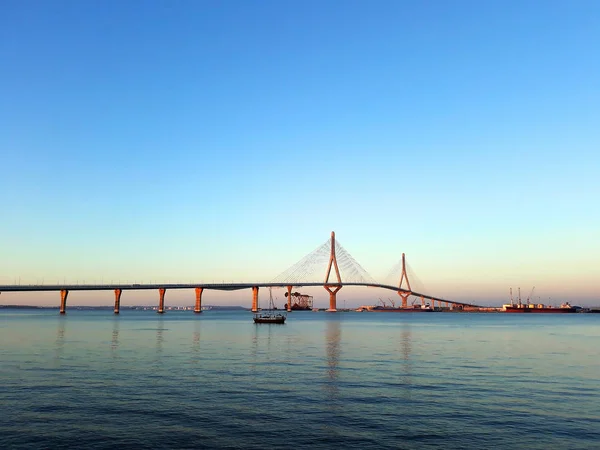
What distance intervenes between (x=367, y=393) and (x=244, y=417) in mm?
10709

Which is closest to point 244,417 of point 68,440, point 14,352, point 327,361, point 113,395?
point 68,440

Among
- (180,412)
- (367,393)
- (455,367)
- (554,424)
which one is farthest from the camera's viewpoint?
(455,367)

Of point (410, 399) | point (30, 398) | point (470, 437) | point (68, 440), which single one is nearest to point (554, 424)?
point (470, 437)

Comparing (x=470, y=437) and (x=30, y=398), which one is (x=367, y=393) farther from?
(x=30, y=398)

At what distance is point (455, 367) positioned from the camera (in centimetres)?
4903

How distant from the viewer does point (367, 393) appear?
114ft

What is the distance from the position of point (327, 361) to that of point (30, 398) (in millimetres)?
29719

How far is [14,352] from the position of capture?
60.5 m

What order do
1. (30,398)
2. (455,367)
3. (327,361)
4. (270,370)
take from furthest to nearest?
1. (327,361)
2. (455,367)
3. (270,370)
4. (30,398)

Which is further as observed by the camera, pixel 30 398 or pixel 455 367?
pixel 455 367

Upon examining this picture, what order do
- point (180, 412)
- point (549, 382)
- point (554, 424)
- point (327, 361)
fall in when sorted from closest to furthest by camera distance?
point (554, 424)
point (180, 412)
point (549, 382)
point (327, 361)

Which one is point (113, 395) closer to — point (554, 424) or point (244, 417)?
point (244, 417)

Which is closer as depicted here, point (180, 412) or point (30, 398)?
point (180, 412)

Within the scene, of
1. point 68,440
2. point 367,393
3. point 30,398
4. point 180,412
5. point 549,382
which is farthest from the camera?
point 549,382
